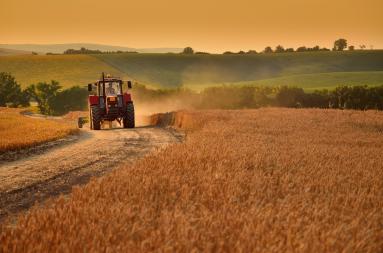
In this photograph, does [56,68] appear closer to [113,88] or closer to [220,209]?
[113,88]

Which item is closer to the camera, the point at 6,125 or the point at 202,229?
the point at 202,229

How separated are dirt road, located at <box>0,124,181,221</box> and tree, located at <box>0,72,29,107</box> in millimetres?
65082

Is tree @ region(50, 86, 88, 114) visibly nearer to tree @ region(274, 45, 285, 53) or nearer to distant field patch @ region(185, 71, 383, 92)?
Result: distant field patch @ region(185, 71, 383, 92)

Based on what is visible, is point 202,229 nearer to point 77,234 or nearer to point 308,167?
point 77,234

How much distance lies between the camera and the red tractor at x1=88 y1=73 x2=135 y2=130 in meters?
26.7

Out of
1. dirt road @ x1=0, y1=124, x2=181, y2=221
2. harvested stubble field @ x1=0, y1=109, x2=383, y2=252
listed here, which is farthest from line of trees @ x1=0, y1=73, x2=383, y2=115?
harvested stubble field @ x1=0, y1=109, x2=383, y2=252

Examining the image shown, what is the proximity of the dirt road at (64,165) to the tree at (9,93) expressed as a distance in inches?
2562

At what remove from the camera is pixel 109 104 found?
87.3 ft

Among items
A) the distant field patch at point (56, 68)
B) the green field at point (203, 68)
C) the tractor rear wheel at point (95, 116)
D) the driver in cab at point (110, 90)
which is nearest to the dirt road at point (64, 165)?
the tractor rear wheel at point (95, 116)

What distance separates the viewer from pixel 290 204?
18.5 feet

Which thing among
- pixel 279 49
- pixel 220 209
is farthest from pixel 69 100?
pixel 279 49

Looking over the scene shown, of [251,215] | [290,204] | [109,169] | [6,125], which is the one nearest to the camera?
[251,215]

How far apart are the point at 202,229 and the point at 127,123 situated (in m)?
22.8

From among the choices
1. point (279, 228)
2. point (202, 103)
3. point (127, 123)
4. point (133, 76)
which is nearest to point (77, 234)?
point (279, 228)
